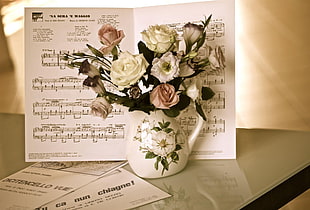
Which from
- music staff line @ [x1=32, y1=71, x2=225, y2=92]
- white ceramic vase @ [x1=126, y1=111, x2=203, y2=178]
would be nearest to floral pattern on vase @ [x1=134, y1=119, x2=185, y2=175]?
white ceramic vase @ [x1=126, y1=111, x2=203, y2=178]

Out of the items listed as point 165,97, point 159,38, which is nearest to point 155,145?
point 165,97

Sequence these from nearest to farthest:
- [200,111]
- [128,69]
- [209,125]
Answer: [128,69] < [200,111] < [209,125]

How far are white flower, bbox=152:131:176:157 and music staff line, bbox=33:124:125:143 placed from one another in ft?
0.62

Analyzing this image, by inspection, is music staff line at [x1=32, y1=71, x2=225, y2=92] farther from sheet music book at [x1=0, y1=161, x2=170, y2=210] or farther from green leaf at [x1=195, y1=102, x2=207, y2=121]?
green leaf at [x1=195, y1=102, x2=207, y2=121]

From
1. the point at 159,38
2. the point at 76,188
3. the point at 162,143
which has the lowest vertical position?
the point at 76,188

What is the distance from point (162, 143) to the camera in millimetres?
1341

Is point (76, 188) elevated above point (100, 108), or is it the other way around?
point (100, 108)

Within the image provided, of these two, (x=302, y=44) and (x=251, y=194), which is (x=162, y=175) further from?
(x=302, y=44)

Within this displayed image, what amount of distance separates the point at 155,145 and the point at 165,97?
0.12m

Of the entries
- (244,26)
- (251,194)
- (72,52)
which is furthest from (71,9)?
(244,26)

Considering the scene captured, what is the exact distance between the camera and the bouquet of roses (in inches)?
50.9

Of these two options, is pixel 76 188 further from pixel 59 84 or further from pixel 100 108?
Result: pixel 59 84

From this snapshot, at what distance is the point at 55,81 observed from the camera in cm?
153

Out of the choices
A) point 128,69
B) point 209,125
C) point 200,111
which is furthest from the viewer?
point 209,125
